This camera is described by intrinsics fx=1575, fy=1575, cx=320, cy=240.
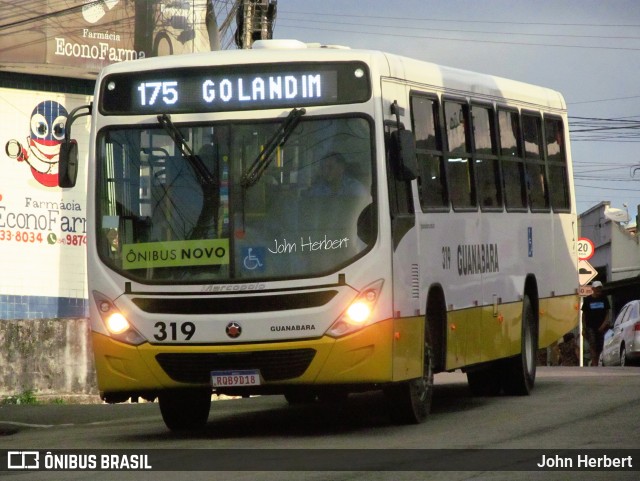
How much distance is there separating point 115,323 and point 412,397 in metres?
2.68

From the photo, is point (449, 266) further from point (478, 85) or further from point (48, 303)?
point (48, 303)

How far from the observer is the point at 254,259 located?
12938 mm

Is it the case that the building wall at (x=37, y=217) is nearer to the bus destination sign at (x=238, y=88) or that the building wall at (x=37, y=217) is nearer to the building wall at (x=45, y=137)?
the building wall at (x=45, y=137)

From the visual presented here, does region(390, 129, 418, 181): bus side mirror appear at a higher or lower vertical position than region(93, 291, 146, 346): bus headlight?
higher

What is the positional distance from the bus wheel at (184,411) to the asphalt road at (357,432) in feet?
0.41

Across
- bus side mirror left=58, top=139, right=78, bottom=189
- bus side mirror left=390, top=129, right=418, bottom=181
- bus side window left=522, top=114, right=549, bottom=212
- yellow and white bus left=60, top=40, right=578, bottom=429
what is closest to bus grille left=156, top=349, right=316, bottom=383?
yellow and white bus left=60, top=40, right=578, bottom=429

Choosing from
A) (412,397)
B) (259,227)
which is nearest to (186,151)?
(259,227)

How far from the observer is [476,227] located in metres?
15.9

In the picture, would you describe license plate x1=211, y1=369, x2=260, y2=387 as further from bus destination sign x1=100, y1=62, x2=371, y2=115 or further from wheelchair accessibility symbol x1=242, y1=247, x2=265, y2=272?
bus destination sign x1=100, y1=62, x2=371, y2=115

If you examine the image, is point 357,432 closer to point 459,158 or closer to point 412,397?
point 412,397

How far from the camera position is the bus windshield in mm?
12906

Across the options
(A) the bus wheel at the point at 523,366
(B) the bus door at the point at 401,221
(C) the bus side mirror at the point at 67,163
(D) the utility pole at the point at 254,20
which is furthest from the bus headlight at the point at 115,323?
(D) the utility pole at the point at 254,20

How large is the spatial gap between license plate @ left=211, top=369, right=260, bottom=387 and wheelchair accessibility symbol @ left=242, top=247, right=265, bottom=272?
2.77 feet

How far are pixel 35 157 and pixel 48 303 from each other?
2.46 meters
